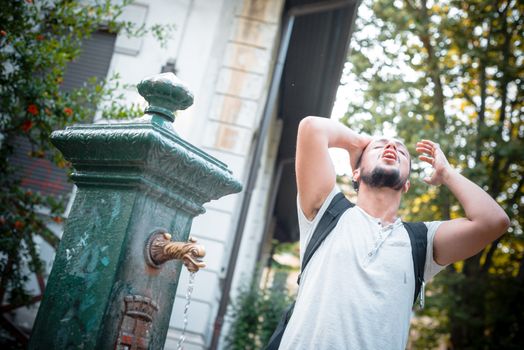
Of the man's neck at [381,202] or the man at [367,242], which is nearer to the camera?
the man at [367,242]

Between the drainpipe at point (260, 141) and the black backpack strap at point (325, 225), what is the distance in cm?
409

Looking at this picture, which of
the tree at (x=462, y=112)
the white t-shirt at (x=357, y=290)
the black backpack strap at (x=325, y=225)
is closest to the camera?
the white t-shirt at (x=357, y=290)

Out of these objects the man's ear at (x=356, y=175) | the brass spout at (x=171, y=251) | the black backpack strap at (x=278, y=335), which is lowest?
the black backpack strap at (x=278, y=335)

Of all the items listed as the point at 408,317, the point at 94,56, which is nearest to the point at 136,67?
the point at 94,56

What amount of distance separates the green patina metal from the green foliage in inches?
211

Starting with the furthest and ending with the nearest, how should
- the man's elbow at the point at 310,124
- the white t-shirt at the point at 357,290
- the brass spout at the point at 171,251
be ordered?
1. the man's elbow at the point at 310,124
2. the white t-shirt at the point at 357,290
3. the brass spout at the point at 171,251

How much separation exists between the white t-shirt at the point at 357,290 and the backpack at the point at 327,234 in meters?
0.02

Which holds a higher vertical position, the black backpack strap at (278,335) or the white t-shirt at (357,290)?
the white t-shirt at (357,290)

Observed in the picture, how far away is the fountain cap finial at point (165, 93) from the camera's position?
1540 mm

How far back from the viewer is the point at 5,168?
425 centimetres

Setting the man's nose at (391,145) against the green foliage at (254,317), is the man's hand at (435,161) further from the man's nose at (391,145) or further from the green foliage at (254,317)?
the green foliage at (254,317)

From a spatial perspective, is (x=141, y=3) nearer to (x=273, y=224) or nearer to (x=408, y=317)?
(x=408, y=317)

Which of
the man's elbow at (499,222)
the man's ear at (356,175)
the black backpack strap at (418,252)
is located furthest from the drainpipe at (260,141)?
the man's elbow at (499,222)

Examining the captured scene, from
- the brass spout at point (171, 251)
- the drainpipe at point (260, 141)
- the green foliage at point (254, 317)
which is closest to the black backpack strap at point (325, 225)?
the brass spout at point (171, 251)
